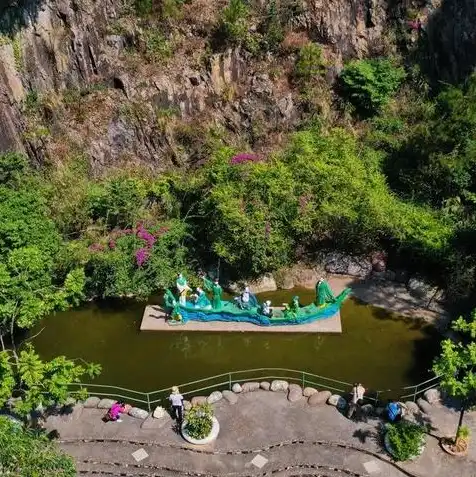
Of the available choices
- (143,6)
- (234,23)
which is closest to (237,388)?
(234,23)

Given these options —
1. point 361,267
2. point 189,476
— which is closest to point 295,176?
point 361,267

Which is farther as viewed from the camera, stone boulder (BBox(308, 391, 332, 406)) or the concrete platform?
the concrete platform

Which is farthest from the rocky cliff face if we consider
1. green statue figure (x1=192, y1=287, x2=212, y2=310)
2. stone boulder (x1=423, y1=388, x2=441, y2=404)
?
stone boulder (x1=423, y1=388, x2=441, y2=404)

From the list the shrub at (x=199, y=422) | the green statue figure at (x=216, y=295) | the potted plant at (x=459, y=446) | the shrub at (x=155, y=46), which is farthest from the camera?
the shrub at (x=155, y=46)

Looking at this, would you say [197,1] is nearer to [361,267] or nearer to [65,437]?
[361,267]

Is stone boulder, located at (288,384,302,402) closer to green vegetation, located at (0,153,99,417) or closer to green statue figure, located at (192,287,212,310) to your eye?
green statue figure, located at (192,287,212,310)

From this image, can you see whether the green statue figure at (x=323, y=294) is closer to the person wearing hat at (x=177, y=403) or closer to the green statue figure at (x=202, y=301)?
the green statue figure at (x=202, y=301)

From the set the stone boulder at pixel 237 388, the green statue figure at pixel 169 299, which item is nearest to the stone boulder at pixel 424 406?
the stone boulder at pixel 237 388
